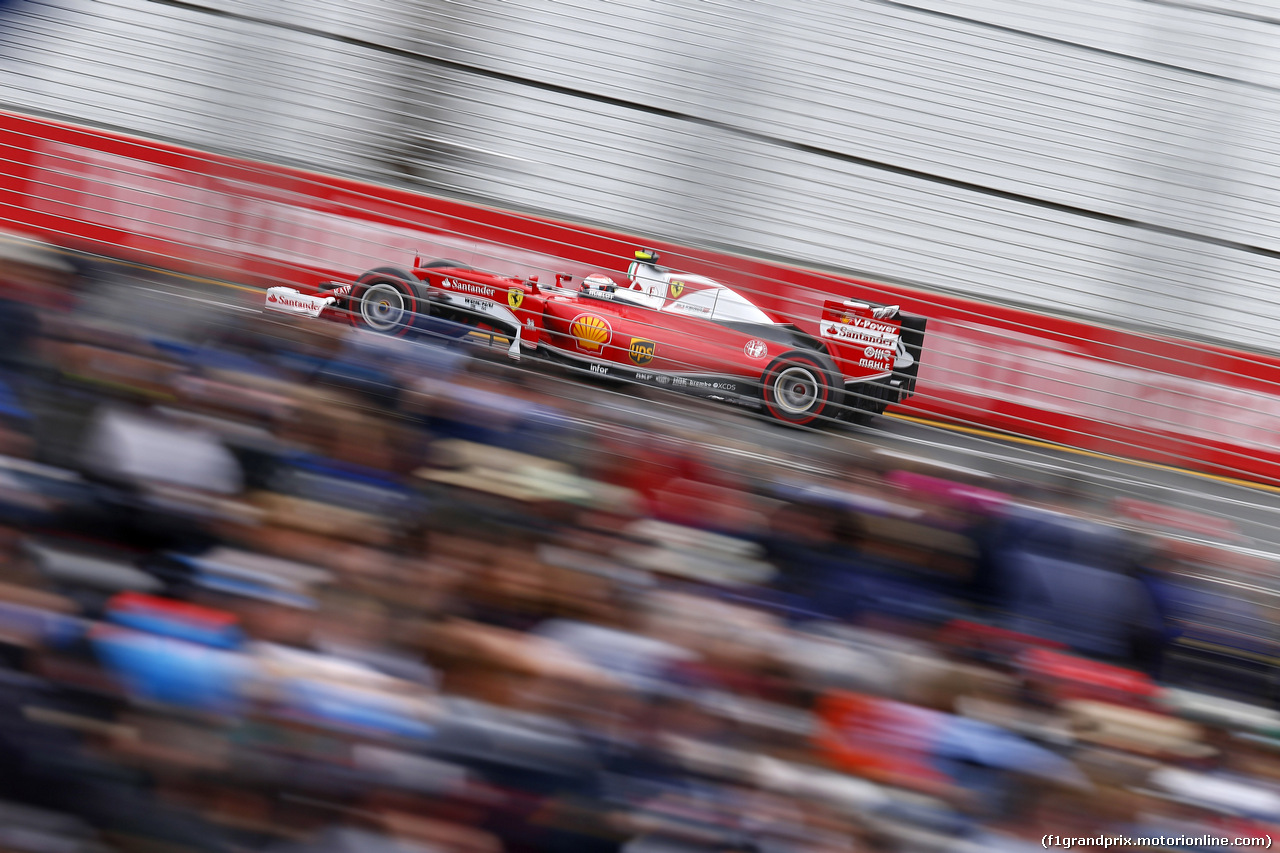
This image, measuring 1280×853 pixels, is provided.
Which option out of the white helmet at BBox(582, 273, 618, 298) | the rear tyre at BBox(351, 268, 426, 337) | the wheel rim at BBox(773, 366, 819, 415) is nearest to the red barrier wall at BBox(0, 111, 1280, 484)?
the rear tyre at BBox(351, 268, 426, 337)

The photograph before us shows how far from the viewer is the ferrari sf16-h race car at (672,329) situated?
226 cm

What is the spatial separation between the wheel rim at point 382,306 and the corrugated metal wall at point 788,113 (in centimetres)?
50

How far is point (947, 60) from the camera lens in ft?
6.64

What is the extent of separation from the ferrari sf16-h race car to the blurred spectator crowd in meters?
0.28

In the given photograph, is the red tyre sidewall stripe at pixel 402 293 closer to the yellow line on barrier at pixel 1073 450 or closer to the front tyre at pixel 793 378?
the yellow line on barrier at pixel 1073 450

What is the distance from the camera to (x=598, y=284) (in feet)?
18.6

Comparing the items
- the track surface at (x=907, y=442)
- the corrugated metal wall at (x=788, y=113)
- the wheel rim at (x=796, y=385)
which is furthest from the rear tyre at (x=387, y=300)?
the wheel rim at (x=796, y=385)

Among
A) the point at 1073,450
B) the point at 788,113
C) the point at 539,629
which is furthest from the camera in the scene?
the point at 1073,450

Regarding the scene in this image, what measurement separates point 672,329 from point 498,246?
3.11ft

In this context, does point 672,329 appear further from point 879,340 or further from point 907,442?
point 907,442

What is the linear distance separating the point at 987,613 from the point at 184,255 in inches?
69.7

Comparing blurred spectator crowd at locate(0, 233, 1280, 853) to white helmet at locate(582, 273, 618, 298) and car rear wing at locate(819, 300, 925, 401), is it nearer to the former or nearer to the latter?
car rear wing at locate(819, 300, 925, 401)

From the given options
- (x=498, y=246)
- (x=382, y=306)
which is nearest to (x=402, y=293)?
(x=382, y=306)

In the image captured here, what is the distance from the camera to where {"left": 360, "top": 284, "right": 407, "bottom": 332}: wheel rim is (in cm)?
239
